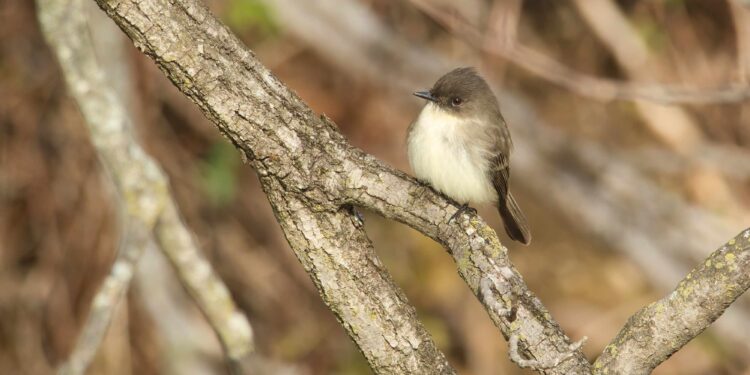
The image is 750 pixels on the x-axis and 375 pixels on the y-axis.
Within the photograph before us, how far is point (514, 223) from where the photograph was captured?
5121mm

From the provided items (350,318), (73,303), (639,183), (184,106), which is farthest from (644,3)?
(350,318)

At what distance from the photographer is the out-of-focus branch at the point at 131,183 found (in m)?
3.30

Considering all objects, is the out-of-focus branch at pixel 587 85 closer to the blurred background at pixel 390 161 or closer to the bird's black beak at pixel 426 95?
the blurred background at pixel 390 161

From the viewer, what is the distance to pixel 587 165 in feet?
23.2

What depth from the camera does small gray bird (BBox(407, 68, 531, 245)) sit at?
4.39 m


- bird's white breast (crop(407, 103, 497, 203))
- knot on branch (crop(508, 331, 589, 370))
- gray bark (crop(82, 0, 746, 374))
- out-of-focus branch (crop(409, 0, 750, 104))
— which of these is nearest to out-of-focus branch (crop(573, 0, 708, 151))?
out-of-focus branch (crop(409, 0, 750, 104))

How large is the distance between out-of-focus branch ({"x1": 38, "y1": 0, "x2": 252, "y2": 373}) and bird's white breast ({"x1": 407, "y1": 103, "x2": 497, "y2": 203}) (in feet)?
4.09

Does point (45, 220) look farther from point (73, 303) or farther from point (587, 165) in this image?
point (587, 165)

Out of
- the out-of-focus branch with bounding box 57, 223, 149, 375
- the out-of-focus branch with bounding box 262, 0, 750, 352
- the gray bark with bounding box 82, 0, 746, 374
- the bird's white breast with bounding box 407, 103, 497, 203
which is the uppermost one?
the out-of-focus branch with bounding box 262, 0, 750, 352

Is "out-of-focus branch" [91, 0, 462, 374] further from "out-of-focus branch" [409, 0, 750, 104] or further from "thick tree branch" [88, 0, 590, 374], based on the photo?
"out-of-focus branch" [409, 0, 750, 104]

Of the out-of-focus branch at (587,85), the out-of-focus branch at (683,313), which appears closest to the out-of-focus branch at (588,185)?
the out-of-focus branch at (587,85)

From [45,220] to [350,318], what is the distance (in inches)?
186

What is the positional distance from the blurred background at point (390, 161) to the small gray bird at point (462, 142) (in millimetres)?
1097

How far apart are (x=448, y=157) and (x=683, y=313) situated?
71.8 inches
